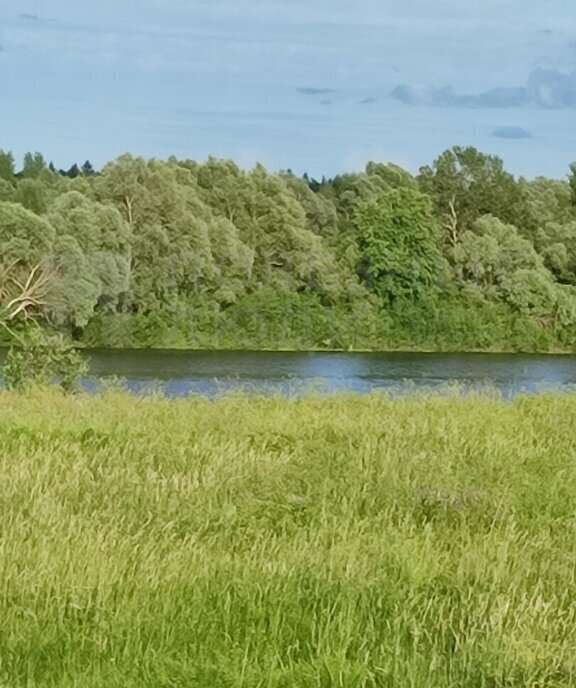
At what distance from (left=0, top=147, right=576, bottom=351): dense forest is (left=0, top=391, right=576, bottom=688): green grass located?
38431mm

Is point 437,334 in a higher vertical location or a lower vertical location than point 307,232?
lower

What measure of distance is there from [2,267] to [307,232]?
21343 millimetres

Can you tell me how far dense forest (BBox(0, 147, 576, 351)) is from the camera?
50.2m

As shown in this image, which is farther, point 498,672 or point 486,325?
point 486,325

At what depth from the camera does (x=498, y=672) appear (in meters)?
4.10

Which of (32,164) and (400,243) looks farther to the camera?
(32,164)

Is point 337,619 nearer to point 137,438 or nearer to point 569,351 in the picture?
point 137,438

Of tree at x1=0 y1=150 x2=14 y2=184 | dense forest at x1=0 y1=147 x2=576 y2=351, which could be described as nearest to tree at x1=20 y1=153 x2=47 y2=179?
tree at x1=0 y1=150 x2=14 y2=184

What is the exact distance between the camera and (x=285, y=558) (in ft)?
17.6

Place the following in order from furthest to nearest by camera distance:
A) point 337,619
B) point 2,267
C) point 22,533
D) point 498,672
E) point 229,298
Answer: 1. point 229,298
2. point 2,267
3. point 22,533
4. point 337,619
5. point 498,672

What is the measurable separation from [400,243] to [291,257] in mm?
7517

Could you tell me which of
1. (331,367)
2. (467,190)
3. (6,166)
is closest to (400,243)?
(467,190)

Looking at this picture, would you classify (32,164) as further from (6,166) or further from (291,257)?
(291,257)

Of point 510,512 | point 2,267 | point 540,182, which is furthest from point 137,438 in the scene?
point 540,182
